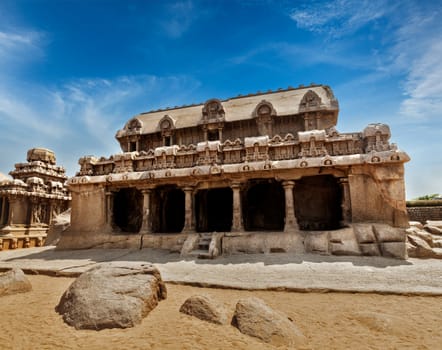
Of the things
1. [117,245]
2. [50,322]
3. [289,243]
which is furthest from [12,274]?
[289,243]

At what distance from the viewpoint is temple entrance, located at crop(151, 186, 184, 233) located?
14.3 metres

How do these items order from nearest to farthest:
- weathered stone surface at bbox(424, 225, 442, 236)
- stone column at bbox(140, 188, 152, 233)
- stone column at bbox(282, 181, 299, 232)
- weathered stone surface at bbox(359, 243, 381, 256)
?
weathered stone surface at bbox(359, 243, 381, 256), stone column at bbox(282, 181, 299, 232), weathered stone surface at bbox(424, 225, 442, 236), stone column at bbox(140, 188, 152, 233)

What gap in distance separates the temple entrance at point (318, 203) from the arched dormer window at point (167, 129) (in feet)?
30.3

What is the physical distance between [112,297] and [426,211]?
2466 cm

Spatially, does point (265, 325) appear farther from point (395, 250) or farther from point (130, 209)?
point (130, 209)

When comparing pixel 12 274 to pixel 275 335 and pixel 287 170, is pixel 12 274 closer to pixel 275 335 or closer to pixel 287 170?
pixel 275 335

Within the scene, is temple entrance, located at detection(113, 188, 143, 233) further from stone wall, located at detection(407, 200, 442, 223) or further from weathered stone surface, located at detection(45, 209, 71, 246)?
stone wall, located at detection(407, 200, 442, 223)

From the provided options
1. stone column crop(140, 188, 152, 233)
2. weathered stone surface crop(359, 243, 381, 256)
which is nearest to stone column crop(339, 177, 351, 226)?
weathered stone surface crop(359, 243, 381, 256)

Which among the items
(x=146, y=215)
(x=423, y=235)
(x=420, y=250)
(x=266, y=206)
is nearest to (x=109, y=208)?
(x=146, y=215)

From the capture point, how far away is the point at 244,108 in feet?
59.2

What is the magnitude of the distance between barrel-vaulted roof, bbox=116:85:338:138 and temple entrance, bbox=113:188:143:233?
17.1 ft

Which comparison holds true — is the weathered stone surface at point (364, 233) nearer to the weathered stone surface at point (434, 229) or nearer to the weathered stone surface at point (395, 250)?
the weathered stone surface at point (395, 250)

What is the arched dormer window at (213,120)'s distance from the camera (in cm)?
1738

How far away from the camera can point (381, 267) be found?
793 centimetres
